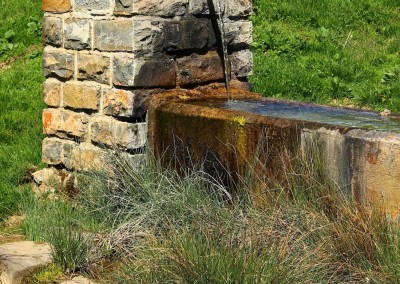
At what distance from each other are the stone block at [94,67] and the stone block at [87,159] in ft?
1.71

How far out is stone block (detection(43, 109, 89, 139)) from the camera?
21.1 feet

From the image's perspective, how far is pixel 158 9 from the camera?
6062 millimetres

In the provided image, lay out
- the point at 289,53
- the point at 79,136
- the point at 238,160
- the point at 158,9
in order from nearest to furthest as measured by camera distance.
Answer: the point at 238,160
the point at 158,9
the point at 79,136
the point at 289,53

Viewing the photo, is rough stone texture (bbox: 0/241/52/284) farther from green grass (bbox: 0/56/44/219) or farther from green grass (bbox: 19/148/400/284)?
green grass (bbox: 0/56/44/219)

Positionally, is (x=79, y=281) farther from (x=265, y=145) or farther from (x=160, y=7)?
(x=160, y=7)

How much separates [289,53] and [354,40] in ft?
2.99

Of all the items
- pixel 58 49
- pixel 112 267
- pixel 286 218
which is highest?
pixel 58 49

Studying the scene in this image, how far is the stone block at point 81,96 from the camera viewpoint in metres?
6.27

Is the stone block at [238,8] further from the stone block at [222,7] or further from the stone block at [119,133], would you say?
the stone block at [119,133]

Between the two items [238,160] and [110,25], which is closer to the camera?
[238,160]

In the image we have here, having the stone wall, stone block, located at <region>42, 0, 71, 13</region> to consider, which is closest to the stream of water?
the stone wall

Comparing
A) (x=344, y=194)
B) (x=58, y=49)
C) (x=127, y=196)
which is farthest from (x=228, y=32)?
(x=344, y=194)

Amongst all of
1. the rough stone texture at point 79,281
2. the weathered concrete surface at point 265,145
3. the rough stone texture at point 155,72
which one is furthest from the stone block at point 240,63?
the rough stone texture at point 79,281

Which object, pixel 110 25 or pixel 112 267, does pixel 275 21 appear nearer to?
pixel 110 25
